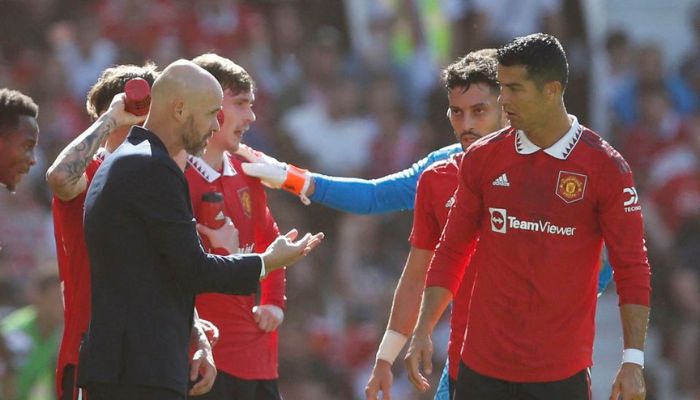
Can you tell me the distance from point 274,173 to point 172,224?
2.00 metres

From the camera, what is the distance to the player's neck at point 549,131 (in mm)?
5004

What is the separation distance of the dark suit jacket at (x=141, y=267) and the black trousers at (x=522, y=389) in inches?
47.9

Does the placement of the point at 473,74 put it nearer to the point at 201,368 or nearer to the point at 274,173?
the point at 274,173

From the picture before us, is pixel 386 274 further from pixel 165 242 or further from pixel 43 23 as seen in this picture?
pixel 165 242

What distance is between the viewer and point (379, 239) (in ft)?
36.8

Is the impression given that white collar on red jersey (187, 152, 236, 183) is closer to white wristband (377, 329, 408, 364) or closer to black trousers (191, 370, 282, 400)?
black trousers (191, 370, 282, 400)

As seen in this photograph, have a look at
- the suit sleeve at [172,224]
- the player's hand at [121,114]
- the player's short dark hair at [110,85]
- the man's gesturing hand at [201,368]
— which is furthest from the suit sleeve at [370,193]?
the suit sleeve at [172,224]

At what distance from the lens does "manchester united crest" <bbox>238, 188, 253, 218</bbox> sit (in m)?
6.18

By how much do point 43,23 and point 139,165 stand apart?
267 inches

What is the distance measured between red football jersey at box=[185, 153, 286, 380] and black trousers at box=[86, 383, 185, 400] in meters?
1.52

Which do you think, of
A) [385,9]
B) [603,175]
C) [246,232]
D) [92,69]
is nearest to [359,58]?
[385,9]

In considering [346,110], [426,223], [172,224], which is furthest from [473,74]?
[346,110]

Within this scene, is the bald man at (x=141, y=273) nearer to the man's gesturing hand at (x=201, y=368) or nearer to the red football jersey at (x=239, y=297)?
the man's gesturing hand at (x=201, y=368)

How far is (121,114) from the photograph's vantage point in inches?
201
